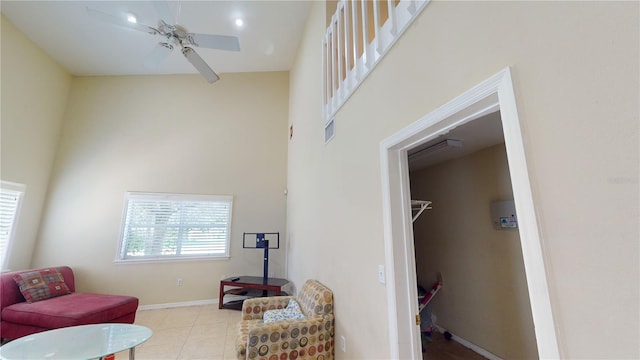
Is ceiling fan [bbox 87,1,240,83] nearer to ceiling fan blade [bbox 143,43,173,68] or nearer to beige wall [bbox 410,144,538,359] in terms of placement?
ceiling fan blade [bbox 143,43,173,68]

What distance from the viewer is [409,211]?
1627mm

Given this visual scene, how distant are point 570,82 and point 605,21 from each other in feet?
0.52

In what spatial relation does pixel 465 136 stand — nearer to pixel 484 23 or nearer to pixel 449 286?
pixel 484 23

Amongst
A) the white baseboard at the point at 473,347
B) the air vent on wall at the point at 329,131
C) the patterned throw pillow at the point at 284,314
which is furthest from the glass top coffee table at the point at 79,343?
the white baseboard at the point at 473,347

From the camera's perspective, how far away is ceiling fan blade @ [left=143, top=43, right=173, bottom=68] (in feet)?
9.46

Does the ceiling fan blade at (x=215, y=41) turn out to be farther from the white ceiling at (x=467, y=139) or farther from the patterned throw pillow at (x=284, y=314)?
the patterned throw pillow at (x=284, y=314)

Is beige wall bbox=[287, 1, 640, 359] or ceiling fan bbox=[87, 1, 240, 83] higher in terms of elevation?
ceiling fan bbox=[87, 1, 240, 83]

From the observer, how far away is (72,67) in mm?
4602

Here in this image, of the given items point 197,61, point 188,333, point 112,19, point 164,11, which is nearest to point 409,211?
point 164,11

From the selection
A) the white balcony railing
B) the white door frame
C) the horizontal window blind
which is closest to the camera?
the white door frame

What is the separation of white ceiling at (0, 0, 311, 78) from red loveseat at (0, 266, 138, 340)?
355 cm

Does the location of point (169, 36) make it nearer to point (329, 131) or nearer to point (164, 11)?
point (164, 11)

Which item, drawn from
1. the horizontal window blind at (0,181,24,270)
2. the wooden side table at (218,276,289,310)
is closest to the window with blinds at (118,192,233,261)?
the wooden side table at (218,276,289,310)

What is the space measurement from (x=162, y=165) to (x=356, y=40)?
4417 mm
